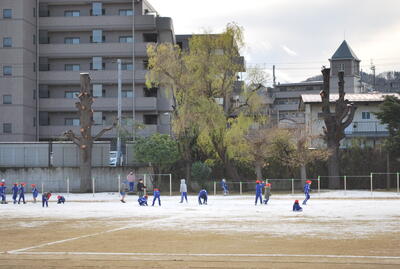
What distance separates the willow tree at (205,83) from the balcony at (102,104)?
16.7m

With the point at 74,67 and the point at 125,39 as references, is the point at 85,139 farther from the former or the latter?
the point at 125,39

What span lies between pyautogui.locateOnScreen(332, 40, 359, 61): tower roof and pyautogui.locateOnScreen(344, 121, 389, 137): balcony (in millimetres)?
57767

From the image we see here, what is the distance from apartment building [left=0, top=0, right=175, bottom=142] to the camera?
7181 centimetres

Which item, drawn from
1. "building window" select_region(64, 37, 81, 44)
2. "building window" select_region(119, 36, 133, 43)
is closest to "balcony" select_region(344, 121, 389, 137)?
"building window" select_region(119, 36, 133, 43)

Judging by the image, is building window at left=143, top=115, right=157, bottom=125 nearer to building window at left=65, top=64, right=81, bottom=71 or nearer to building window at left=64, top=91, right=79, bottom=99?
building window at left=64, top=91, right=79, bottom=99

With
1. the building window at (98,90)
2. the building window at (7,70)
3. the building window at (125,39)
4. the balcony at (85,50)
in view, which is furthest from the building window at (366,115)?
the building window at (7,70)

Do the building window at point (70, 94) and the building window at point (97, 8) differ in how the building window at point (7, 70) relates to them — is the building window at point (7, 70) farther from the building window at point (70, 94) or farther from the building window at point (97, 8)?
the building window at point (97, 8)

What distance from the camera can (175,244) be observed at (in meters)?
20.2

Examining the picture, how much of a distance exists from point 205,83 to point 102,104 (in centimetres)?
2211

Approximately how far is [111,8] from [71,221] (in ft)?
165

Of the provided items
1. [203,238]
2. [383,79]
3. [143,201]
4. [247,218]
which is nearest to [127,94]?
[143,201]

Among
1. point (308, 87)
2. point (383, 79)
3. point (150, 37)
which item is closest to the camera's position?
point (150, 37)

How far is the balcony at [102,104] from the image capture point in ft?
238

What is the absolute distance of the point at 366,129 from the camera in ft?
227
